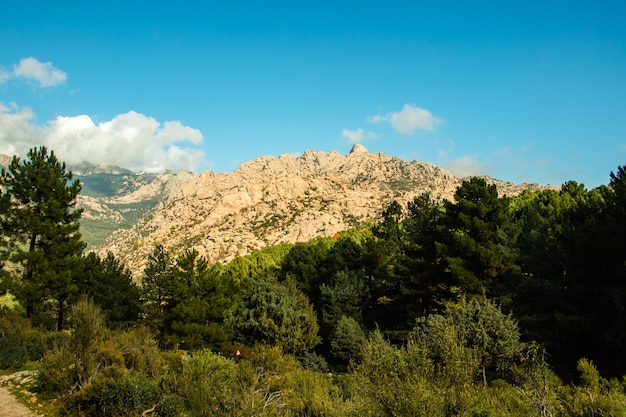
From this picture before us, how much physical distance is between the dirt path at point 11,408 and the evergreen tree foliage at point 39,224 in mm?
14227

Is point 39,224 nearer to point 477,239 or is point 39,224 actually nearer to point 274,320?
point 274,320

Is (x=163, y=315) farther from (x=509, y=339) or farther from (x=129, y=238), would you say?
(x=129, y=238)

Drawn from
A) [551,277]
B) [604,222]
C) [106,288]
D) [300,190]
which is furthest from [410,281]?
[300,190]

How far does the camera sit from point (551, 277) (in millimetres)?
23156

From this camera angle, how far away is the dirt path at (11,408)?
13156 millimetres

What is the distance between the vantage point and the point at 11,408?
45.0 ft

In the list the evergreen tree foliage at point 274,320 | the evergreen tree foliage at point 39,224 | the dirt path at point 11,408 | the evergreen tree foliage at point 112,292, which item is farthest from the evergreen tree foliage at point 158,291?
the dirt path at point 11,408

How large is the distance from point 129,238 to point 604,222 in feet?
669

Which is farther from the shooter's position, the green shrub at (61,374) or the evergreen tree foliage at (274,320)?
the evergreen tree foliage at (274,320)

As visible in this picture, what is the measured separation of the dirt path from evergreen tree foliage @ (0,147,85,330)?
14.2 m

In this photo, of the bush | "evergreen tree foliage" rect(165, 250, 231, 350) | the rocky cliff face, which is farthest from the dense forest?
the rocky cliff face

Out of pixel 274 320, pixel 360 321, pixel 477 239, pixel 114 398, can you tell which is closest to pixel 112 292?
pixel 274 320

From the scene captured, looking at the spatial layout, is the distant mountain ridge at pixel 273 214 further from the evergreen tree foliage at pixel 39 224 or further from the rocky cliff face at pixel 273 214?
the evergreen tree foliage at pixel 39 224

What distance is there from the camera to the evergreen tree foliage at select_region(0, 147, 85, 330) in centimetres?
2666
